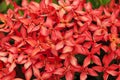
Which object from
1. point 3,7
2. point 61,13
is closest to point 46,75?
point 61,13

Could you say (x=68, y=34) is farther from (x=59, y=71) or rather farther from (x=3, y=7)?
(x=3, y=7)

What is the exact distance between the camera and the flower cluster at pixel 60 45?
1835 mm

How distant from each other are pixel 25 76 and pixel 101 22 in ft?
1.53

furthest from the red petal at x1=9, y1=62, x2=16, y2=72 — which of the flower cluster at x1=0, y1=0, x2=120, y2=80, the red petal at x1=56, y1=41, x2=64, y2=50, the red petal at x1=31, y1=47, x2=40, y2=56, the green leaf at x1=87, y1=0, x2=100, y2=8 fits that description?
the green leaf at x1=87, y1=0, x2=100, y2=8

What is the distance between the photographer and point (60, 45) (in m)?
1.83

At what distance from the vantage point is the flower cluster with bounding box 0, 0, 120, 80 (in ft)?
6.02

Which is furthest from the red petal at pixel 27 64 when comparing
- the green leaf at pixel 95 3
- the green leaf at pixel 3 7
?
the green leaf at pixel 3 7

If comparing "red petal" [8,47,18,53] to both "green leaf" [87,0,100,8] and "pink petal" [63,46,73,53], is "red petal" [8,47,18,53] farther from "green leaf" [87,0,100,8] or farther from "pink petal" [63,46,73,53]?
"green leaf" [87,0,100,8]

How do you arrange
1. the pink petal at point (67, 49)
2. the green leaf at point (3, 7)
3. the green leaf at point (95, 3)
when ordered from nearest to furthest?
the pink petal at point (67, 49), the green leaf at point (95, 3), the green leaf at point (3, 7)

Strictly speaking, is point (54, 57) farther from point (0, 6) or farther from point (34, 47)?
point (0, 6)

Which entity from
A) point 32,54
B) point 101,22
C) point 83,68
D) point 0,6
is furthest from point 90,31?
point 0,6

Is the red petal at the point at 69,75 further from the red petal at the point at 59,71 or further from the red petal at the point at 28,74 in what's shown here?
the red petal at the point at 28,74

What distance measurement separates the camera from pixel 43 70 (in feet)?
6.35

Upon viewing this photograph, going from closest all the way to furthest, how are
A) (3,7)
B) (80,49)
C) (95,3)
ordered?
1. (80,49)
2. (95,3)
3. (3,7)
